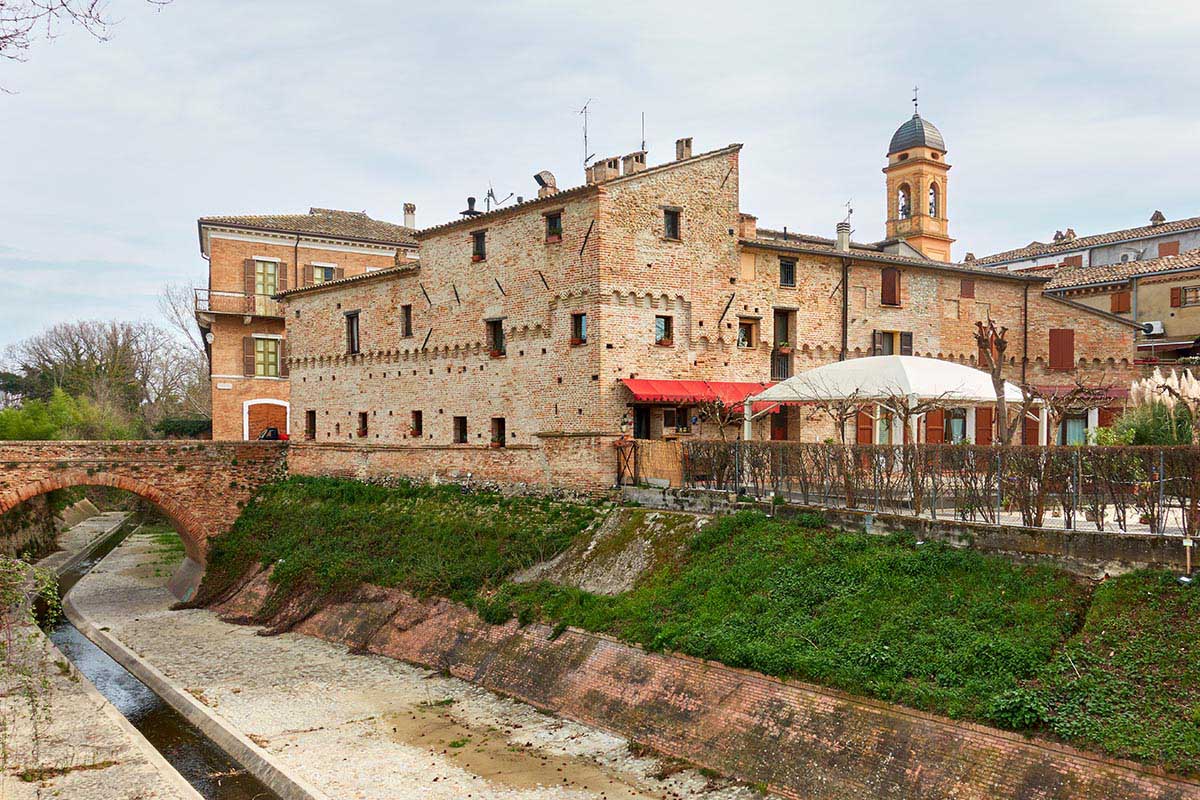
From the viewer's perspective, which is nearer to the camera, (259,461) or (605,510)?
(605,510)

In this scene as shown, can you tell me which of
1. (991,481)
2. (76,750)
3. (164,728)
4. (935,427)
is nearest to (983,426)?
(935,427)

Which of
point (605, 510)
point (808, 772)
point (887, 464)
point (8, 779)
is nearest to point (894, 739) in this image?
point (808, 772)

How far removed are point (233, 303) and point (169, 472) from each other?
393 inches

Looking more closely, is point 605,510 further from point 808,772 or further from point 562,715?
point 808,772

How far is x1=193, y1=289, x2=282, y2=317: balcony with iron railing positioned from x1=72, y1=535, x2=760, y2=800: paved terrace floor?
17001 mm

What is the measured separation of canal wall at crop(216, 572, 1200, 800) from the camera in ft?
36.1

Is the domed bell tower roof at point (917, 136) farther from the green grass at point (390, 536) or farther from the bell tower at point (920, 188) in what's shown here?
the green grass at point (390, 536)

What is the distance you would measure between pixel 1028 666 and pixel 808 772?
10.9ft

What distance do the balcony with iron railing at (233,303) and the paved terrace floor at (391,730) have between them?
17.0m

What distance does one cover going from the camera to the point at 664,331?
1004 inches

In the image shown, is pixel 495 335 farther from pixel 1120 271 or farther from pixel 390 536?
pixel 1120 271

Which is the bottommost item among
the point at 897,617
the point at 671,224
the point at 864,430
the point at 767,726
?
the point at 767,726

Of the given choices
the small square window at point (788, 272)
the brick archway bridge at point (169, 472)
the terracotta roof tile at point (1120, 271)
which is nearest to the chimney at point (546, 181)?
the small square window at point (788, 272)

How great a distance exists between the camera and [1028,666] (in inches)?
485
